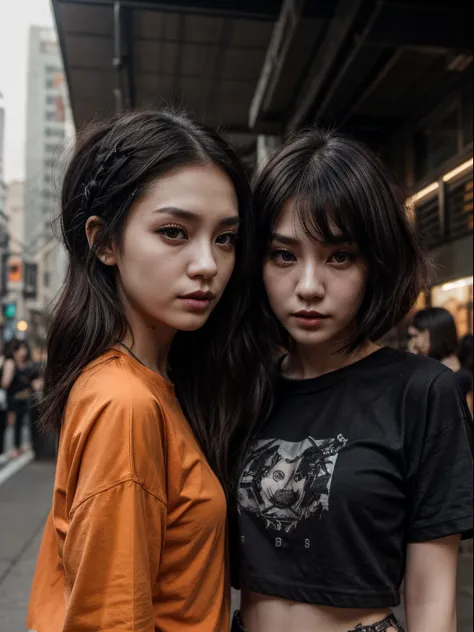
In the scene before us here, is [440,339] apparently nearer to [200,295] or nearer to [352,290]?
[352,290]

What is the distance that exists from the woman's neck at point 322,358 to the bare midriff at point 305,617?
0.54m

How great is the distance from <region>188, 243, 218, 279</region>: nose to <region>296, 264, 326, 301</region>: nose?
217mm

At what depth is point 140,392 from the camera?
1326mm

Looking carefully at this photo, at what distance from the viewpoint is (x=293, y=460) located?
155 centimetres

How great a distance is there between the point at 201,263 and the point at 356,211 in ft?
1.24

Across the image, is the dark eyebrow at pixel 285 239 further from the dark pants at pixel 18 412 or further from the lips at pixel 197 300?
the dark pants at pixel 18 412

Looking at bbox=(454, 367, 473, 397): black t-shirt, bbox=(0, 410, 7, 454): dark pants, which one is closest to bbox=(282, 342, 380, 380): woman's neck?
bbox=(454, 367, 473, 397): black t-shirt

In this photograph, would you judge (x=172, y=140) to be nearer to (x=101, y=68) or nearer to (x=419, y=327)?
(x=419, y=327)

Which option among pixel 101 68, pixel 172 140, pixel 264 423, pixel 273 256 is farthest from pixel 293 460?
pixel 101 68

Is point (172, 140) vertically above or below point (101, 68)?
below

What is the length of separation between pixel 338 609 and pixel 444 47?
4.34 metres

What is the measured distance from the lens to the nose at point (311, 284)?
1.52 meters

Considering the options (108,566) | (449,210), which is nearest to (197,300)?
(108,566)

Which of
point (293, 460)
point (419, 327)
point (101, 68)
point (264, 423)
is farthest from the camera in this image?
point (101, 68)
